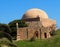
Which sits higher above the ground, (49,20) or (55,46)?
(49,20)

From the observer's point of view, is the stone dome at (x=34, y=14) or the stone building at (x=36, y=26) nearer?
the stone building at (x=36, y=26)

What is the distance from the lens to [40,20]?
3191cm

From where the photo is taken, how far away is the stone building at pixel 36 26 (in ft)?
86.3

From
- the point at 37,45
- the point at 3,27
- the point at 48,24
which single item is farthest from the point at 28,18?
the point at 3,27

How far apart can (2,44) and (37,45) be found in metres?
14.0

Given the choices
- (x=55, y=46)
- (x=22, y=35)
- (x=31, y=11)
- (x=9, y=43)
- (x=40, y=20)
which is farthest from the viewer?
(x=31, y=11)

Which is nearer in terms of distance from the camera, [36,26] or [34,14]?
[36,26]

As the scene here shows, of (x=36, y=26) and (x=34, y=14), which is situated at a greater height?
(x=34, y=14)

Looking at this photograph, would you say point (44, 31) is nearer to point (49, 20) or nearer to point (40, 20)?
point (40, 20)

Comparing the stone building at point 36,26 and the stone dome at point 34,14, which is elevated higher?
the stone dome at point 34,14

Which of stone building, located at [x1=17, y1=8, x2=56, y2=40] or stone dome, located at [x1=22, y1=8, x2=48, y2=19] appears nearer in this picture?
stone building, located at [x1=17, y1=8, x2=56, y2=40]

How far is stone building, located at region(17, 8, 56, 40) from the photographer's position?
26.3 m

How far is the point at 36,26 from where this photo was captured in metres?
29.0

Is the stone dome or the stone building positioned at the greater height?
the stone dome
